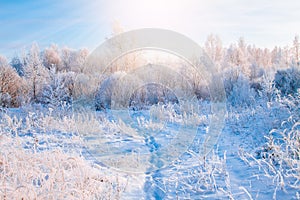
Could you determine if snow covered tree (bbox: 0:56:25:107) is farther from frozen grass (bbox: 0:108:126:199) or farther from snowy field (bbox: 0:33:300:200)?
frozen grass (bbox: 0:108:126:199)

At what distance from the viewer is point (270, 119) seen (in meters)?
6.76

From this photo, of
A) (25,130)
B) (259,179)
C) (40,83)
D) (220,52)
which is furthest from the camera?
(220,52)

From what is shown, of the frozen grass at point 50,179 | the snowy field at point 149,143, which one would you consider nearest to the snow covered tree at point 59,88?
the snowy field at point 149,143

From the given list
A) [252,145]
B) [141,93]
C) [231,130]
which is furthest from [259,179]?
[141,93]

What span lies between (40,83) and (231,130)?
38.8 ft

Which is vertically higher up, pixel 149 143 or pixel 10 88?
pixel 10 88

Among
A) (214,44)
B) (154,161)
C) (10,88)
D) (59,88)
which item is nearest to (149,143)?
(154,161)

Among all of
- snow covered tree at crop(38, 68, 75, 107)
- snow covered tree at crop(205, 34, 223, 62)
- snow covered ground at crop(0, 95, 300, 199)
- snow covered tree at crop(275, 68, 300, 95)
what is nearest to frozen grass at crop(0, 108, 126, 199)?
snow covered ground at crop(0, 95, 300, 199)

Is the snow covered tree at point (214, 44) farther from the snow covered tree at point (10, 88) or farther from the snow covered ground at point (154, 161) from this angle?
the snow covered ground at point (154, 161)

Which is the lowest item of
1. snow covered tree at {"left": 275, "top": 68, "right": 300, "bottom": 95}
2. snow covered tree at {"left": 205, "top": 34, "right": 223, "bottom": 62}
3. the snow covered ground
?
the snow covered ground

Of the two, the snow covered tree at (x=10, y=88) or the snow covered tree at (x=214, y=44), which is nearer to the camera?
the snow covered tree at (x=10, y=88)

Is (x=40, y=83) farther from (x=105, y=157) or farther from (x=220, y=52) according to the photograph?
(x=220, y=52)

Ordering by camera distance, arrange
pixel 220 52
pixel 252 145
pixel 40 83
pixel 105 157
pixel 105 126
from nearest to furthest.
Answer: pixel 105 157 → pixel 252 145 → pixel 105 126 → pixel 40 83 → pixel 220 52

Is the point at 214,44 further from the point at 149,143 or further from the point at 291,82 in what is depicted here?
the point at 149,143
